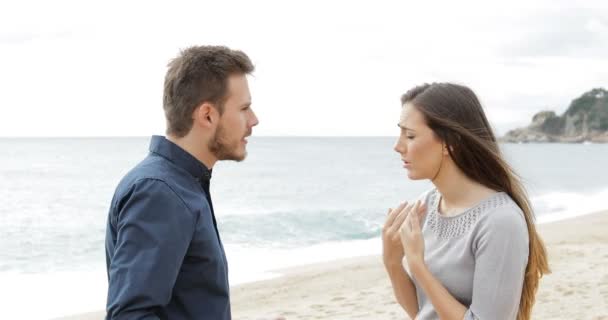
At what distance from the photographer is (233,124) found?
2.27m

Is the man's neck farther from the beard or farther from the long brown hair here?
the long brown hair

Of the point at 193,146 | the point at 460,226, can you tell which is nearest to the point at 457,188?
the point at 460,226

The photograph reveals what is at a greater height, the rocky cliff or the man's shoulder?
the man's shoulder

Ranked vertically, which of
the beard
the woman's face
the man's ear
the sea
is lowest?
the sea

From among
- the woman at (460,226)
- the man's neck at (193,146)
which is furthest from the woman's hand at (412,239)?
the man's neck at (193,146)

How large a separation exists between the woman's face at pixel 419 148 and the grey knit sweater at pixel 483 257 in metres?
0.22

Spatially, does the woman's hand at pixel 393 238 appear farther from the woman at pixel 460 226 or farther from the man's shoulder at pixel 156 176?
the man's shoulder at pixel 156 176

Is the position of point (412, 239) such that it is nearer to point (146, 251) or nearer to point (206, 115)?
point (206, 115)

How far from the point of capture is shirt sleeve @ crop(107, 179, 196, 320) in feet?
6.34

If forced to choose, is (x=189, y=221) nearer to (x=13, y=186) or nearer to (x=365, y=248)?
(x=365, y=248)

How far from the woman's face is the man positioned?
2.21 ft

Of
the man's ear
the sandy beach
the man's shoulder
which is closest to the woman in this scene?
the man's ear

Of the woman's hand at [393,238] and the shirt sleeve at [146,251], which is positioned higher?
the shirt sleeve at [146,251]

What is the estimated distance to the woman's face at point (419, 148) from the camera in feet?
8.86
